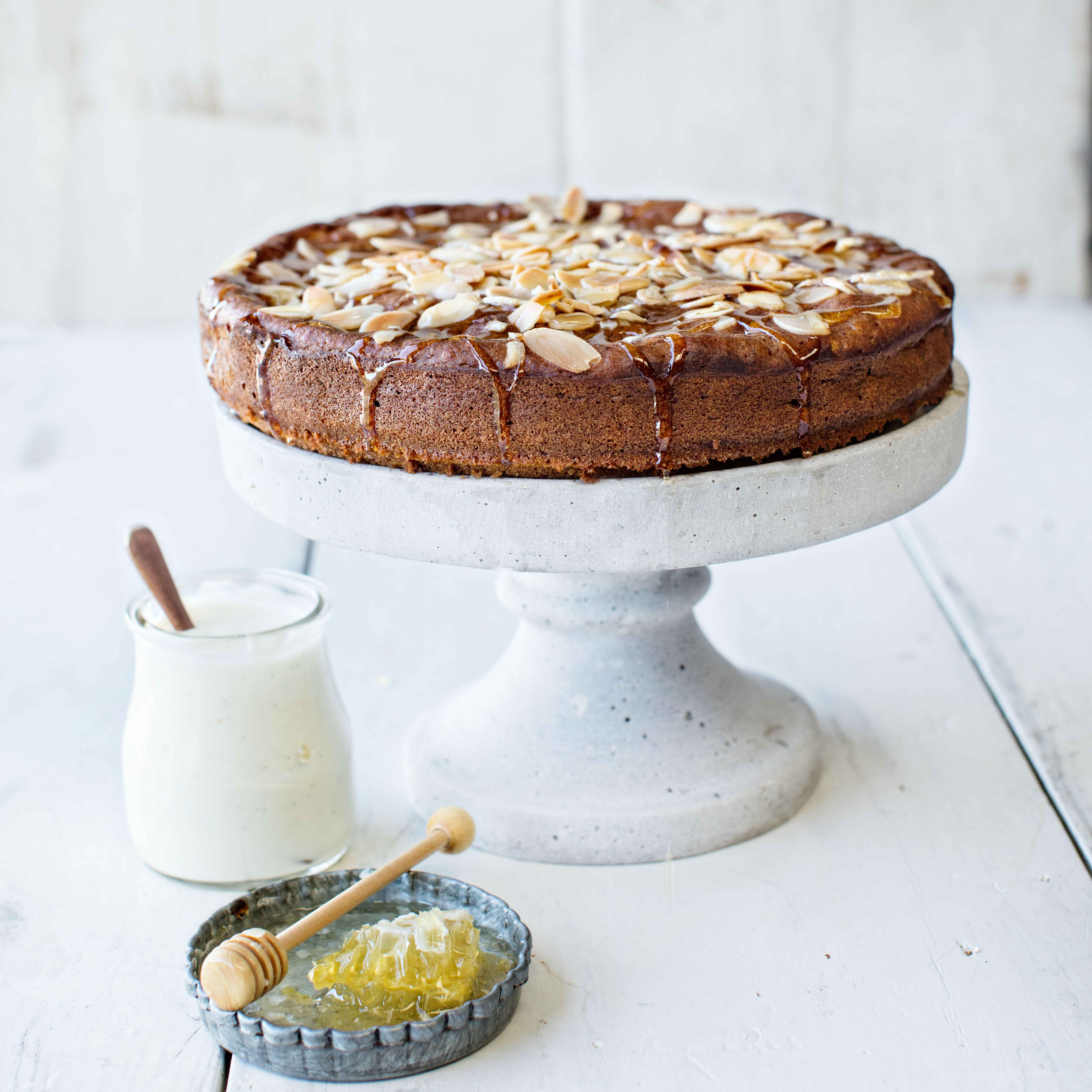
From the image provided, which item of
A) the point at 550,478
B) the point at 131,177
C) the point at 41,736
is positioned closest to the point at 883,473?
the point at 550,478

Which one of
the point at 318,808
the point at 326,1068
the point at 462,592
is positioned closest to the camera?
the point at 326,1068

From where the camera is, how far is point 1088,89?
3.08 metres

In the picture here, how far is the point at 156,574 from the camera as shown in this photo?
1146 millimetres

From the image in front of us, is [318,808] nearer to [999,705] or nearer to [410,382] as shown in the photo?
[410,382]

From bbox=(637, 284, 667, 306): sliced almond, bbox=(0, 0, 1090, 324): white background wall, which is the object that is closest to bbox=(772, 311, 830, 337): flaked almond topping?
bbox=(637, 284, 667, 306): sliced almond

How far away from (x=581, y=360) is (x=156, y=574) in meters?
0.42

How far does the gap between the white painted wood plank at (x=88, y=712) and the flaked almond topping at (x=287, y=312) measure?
507mm

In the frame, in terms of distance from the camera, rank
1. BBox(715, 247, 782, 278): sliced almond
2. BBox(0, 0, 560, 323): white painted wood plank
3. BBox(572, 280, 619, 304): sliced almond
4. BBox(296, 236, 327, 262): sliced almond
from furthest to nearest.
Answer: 1. BBox(0, 0, 560, 323): white painted wood plank
2. BBox(296, 236, 327, 262): sliced almond
3. BBox(715, 247, 782, 278): sliced almond
4. BBox(572, 280, 619, 304): sliced almond

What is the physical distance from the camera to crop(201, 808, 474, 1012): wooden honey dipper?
0.93 meters

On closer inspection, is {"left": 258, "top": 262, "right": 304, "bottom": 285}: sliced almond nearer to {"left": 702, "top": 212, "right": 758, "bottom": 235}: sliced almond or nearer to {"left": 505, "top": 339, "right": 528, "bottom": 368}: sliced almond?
{"left": 505, "top": 339, "right": 528, "bottom": 368}: sliced almond

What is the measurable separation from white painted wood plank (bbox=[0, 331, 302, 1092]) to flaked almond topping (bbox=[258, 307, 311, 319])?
0.51 metres

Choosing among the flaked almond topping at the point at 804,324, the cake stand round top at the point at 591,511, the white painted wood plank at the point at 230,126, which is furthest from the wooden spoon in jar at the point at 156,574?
the white painted wood plank at the point at 230,126

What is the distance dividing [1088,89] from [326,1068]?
2924mm

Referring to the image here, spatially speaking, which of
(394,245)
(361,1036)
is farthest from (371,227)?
(361,1036)
